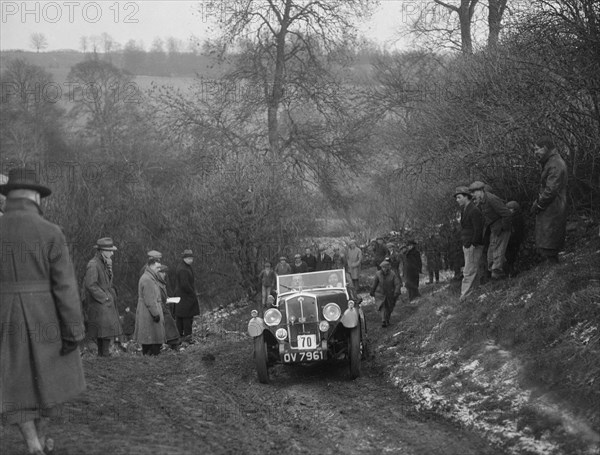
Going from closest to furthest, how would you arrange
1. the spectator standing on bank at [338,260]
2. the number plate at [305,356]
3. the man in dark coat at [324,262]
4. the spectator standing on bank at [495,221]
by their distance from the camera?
the number plate at [305,356] → the spectator standing on bank at [495,221] → the spectator standing on bank at [338,260] → the man in dark coat at [324,262]

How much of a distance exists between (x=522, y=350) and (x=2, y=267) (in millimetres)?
5801

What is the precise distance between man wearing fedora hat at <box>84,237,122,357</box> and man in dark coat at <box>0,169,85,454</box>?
19.4ft

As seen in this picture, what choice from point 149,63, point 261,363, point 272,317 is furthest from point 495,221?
point 149,63

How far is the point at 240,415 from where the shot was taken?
8.08 metres

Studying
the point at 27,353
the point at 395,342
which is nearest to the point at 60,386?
the point at 27,353

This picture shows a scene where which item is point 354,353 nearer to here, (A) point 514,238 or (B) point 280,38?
(A) point 514,238

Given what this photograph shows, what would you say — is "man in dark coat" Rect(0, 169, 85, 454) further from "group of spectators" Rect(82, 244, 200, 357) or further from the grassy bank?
"group of spectators" Rect(82, 244, 200, 357)

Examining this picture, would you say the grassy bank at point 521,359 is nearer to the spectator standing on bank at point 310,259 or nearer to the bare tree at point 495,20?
the bare tree at point 495,20

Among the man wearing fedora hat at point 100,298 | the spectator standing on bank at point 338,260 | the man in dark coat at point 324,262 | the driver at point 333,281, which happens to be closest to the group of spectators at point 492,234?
the driver at point 333,281

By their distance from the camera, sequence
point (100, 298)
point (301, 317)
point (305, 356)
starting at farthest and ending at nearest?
point (100, 298)
point (301, 317)
point (305, 356)

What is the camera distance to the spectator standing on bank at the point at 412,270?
56.2ft

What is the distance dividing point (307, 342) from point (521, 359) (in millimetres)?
2996

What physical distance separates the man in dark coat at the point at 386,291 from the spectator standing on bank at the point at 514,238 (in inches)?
103

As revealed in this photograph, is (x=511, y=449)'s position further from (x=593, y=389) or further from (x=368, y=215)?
(x=368, y=215)
